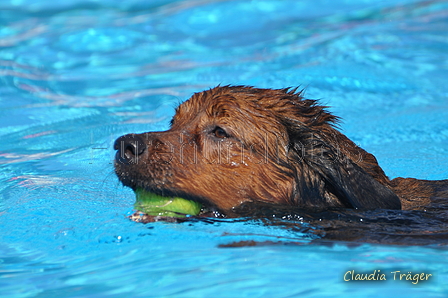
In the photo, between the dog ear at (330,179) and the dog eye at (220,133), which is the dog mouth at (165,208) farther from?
the dog ear at (330,179)

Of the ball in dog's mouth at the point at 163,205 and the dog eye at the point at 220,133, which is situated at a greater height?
the dog eye at the point at 220,133

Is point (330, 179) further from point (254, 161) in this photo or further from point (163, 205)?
point (163, 205)

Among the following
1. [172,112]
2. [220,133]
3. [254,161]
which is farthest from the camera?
[172,112]

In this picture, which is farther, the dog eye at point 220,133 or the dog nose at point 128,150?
the dog eye at point 220,133

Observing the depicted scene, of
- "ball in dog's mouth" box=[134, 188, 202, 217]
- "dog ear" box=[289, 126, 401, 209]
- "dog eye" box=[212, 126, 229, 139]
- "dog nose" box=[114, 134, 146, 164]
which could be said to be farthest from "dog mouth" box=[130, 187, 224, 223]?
"dog ear" box=[289, 126, 401, 209]

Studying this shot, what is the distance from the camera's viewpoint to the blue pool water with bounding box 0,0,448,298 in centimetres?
405

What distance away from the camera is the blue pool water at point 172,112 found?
4.05 metres

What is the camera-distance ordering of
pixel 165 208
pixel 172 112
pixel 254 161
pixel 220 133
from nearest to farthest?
pixel 165 208
pixel 254 161
pixel 220 133
pixel 172 112

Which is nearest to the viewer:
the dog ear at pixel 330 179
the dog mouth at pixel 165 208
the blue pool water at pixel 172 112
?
the blue pool water at pixel 172 112

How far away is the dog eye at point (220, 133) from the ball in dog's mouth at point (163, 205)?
0.60 m

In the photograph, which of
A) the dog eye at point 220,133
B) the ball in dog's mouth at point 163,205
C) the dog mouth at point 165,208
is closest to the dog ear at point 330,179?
the dog eye at point 220,133

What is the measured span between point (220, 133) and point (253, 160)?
37 centimetres

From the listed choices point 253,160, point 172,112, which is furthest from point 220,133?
point 172,112

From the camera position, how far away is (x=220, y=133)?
16.6 ft
